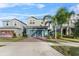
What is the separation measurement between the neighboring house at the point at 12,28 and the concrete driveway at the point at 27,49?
0.15 meters

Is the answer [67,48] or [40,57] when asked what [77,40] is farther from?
[40,57]

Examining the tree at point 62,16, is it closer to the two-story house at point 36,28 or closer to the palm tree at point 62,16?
the palm tree at point 62,16

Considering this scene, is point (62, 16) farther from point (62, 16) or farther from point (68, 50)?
point (68, 50)

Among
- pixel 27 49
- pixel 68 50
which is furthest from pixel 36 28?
pixel 68 50

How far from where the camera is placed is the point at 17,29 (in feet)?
20.5

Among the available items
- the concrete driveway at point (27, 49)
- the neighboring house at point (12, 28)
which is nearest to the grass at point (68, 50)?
the concrete driveway at point (27, 49)

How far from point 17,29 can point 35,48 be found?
0.37 metres

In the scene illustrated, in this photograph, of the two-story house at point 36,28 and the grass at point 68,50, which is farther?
the two-story house at point 36,28

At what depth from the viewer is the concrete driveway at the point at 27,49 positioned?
242 inches

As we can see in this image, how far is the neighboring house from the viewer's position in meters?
6.18

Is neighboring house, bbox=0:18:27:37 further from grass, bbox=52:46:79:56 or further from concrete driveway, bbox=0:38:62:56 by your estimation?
grass, bbox=52:46:79:56

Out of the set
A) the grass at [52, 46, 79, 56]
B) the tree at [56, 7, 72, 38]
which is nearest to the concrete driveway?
the grass at [52, 46, 79, 56]

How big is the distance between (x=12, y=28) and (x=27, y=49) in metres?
0.36

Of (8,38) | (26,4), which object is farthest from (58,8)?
(8,38)
